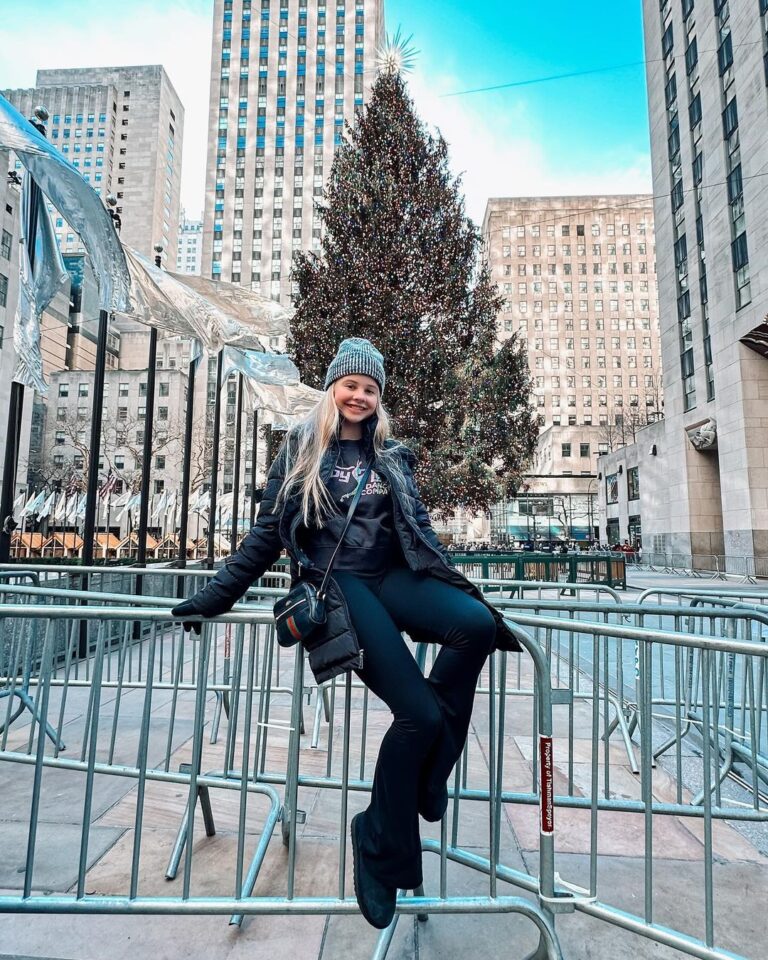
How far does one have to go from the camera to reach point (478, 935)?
231 cm

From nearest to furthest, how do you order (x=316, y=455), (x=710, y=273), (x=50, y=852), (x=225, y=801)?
1. (x=316, y=455)
2. (x=50, y=852)
3. (x=225, y=801)
4. (x=710, y=273)

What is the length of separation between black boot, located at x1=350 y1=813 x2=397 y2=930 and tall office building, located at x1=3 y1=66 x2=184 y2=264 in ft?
421

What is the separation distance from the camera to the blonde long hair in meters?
2.31

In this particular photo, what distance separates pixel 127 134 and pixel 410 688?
150755 millimetres

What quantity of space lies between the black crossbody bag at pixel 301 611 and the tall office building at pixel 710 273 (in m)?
29.3

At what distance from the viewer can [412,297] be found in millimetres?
15883

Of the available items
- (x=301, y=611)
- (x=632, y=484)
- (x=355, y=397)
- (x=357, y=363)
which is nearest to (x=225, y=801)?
(x=301, y=611)

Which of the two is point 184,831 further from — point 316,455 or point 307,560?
point 316,455

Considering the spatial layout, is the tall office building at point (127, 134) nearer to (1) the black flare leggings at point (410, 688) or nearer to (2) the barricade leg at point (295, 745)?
(2) the barricade leg at point (295, 745)

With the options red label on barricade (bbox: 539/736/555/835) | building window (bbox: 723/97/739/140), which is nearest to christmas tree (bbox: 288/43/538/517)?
red label on barricade (bbox: 539/736/555/835)

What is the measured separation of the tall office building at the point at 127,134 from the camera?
374 feet

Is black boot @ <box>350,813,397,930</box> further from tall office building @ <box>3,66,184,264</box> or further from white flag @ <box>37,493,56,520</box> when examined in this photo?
tall office building @ <box>3,66,184,264</box>

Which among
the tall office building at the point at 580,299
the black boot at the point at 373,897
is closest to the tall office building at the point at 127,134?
the tall office building at the point at 580,299

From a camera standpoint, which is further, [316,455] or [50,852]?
[50,852]
